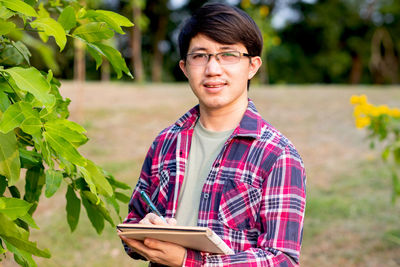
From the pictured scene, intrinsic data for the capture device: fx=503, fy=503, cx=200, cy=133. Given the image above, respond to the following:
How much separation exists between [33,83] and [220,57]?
0.60m

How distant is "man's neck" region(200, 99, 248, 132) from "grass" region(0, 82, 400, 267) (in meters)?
2.48

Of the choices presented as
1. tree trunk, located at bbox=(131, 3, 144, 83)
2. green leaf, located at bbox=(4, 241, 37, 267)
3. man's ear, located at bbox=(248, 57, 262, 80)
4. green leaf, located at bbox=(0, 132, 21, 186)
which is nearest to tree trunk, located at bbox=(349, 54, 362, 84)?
tree trunk, located at bbox=(131, 3, 144, 83)

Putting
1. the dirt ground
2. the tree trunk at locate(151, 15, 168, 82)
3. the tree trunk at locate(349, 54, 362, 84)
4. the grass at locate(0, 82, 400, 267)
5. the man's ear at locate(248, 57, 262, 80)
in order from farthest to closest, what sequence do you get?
the tree trunk at locate(349, 54, 362, 84) < the tree trunk at locate(151, 15, 168, 82) < the dirt ground < the grass at locate(0, 82, 400, 267) < the man's ear at locate(248, 57, 262, 80)

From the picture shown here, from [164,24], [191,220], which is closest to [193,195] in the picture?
[191,220]

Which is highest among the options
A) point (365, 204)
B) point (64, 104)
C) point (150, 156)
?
point (64, 104)

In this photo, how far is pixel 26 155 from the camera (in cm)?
138

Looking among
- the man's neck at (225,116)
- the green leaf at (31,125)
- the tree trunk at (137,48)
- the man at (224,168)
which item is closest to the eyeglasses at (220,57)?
the man at (224,168)

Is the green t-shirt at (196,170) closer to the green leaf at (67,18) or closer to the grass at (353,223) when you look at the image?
the green leaf at (67,18)

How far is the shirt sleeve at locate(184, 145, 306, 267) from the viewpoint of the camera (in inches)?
52.1

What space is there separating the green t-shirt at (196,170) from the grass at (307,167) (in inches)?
95.0

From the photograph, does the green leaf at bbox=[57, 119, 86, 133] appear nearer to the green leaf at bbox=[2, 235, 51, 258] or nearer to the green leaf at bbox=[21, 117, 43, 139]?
the green leaf at bbox=[21, 117, 43, 139]

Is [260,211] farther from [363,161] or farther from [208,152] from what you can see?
[363,161]

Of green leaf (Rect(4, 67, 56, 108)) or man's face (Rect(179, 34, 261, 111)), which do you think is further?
man's face (Rect(179, 34, 261, 111))

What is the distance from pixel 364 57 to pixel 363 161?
54.5ft
